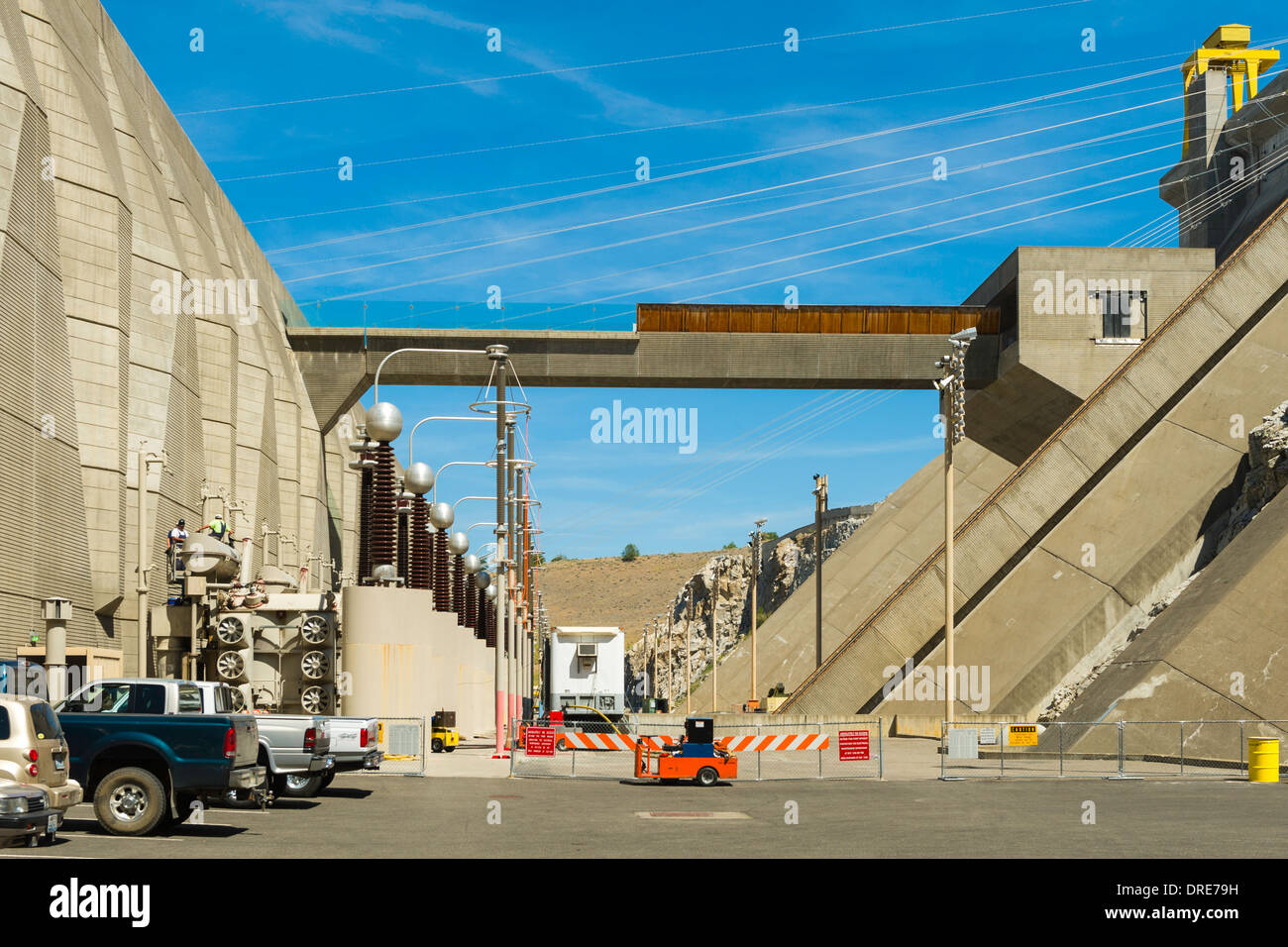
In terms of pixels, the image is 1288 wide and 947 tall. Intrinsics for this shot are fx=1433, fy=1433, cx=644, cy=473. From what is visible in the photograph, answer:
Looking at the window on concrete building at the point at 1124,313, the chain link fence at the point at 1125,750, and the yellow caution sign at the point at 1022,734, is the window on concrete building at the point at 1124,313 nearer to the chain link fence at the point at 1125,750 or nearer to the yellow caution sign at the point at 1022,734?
the chain link fence at the point at 1125,750

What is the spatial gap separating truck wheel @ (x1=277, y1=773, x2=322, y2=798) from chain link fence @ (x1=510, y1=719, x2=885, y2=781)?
7.44 meters

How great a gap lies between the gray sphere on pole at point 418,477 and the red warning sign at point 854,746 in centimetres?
1598

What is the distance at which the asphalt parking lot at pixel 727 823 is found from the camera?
15.9m

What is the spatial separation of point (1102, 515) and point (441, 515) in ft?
78.9

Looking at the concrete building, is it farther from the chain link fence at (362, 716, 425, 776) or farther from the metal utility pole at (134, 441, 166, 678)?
the chain link fence at (362, 716, 425, 776)

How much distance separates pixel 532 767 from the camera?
3403 cm

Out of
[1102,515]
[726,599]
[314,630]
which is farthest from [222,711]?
[726,599]

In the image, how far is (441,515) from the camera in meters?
54.2

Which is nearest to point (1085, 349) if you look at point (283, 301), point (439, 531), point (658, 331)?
point (658, 331)

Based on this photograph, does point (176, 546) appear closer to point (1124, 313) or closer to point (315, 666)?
point (315, 666)

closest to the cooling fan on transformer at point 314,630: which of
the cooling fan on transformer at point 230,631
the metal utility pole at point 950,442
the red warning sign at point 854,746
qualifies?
the cooling fan on transformer at point 230,631

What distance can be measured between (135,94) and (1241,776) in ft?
123

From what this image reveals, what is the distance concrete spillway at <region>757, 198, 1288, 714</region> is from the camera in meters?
49.5
